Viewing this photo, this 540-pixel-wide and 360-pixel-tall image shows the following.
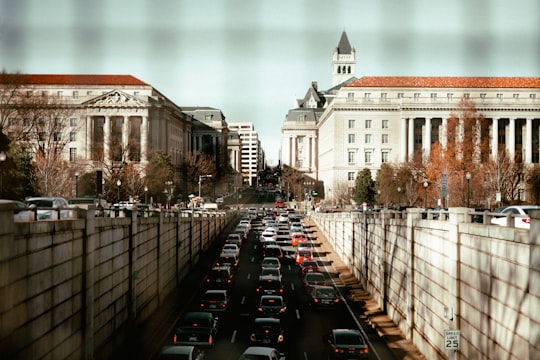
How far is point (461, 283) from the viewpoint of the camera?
18.8 m

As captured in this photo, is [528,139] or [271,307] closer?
[271,307]

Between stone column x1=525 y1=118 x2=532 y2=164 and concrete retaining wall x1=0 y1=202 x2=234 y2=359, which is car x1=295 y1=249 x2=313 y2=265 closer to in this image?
concrete retaining wall x1=0 y1=202 x2=234 y2=359

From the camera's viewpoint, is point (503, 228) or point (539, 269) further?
point (503, 228)

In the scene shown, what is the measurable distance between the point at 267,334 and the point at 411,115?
98858 millimetres

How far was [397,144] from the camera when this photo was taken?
11869 cm

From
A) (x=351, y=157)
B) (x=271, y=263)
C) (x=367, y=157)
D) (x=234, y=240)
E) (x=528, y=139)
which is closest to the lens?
(x=271, y=263)

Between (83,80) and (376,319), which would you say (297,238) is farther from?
(83,80)

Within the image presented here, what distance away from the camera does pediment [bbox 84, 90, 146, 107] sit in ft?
358

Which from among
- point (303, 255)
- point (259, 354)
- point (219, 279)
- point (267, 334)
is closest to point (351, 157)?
point (303, 255)

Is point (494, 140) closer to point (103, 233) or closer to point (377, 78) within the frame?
point (377, 78)

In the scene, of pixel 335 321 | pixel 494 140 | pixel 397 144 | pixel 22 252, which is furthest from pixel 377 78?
pixel 22 252

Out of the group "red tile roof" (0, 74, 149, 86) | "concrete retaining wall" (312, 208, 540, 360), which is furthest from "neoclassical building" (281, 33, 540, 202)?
"concrete retaining wall" (312, 208, 540, 360)

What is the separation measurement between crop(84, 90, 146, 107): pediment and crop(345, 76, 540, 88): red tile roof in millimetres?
41759

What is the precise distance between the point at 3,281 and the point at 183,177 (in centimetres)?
10896
